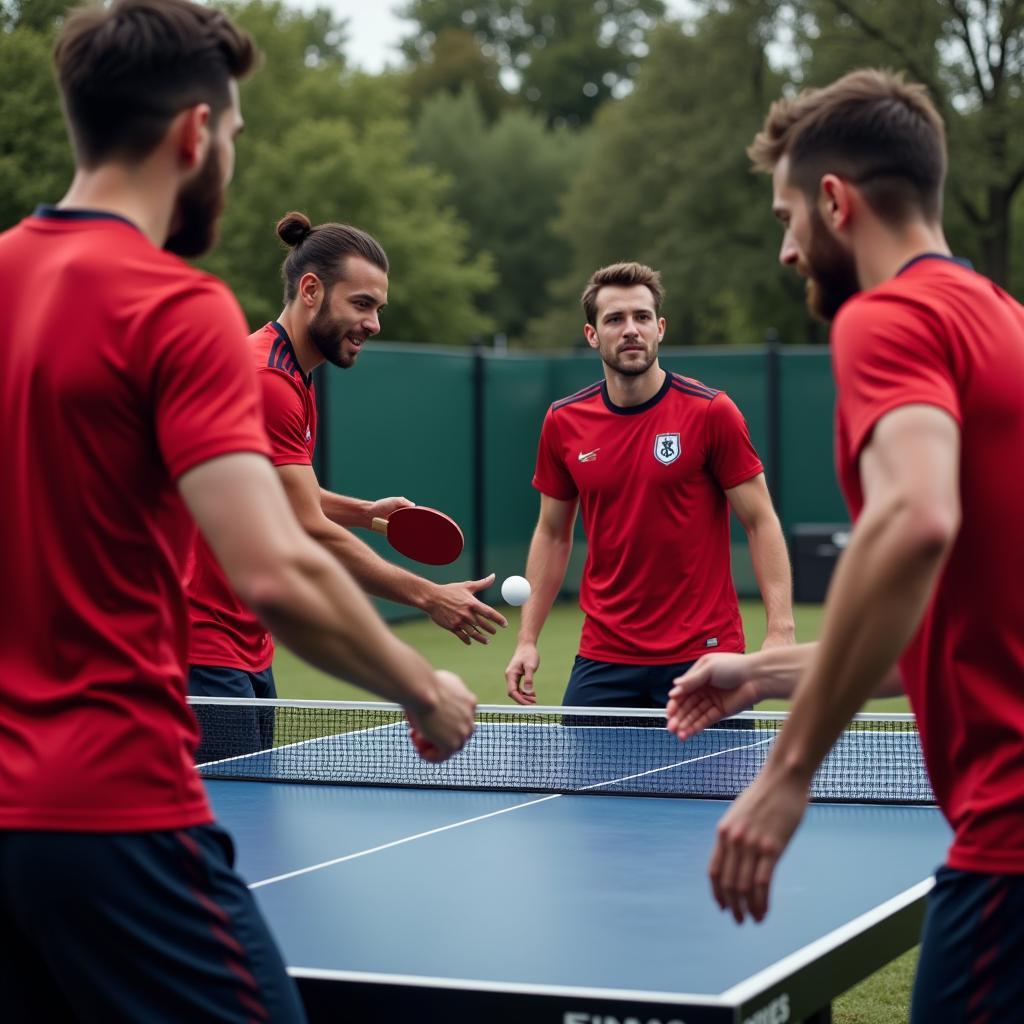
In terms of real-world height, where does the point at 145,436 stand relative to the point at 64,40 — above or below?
below

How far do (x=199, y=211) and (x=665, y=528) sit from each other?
398cm

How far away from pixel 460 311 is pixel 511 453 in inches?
805

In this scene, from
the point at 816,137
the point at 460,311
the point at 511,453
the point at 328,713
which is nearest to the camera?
the point at 816,137

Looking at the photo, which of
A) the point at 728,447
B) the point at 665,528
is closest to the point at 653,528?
the point at 665,528

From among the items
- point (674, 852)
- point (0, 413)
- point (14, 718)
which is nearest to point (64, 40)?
point (0, 413)

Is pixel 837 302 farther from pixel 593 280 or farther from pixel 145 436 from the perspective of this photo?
pixel 593 280

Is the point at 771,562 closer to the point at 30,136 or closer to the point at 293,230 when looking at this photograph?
the point at 293,230

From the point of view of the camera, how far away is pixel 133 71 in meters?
2.47

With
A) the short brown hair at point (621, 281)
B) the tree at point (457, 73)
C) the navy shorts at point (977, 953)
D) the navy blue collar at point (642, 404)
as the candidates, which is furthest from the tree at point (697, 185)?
the navy shorts at point (977, 953)

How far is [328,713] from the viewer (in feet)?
32.6

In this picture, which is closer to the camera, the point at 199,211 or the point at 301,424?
the point at 199,211

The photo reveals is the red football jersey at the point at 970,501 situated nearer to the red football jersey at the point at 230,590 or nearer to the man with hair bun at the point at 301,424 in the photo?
the man with hair bun at the point at 301,424

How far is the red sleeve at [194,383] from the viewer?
231 centimetres

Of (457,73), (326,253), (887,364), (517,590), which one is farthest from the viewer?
(457,73)
